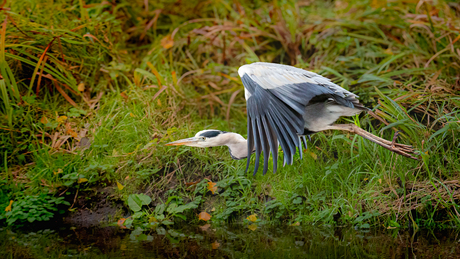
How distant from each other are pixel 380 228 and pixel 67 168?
111 inches

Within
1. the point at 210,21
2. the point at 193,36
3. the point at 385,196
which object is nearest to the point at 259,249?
the point at 385,196

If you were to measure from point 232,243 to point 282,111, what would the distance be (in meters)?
0.98

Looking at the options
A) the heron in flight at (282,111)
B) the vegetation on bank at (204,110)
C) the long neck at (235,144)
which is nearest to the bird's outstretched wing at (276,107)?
the heron in flight at (282,111)

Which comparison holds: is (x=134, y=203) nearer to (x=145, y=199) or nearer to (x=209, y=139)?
(x=145, y=199)

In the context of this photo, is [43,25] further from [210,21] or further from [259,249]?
[259,249]

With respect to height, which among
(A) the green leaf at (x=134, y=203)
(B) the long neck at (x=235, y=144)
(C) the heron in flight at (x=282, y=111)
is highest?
(C) the heron in flight at (x=282, y=111)

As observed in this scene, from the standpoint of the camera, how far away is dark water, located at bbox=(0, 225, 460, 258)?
262 cm

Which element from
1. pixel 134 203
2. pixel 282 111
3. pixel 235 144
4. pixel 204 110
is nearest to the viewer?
pixel 282 111

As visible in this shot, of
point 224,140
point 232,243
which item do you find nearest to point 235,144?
point 224,140

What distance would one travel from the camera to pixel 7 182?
3836 millimetres

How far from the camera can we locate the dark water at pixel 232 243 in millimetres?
2621

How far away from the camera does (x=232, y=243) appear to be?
2873 mm

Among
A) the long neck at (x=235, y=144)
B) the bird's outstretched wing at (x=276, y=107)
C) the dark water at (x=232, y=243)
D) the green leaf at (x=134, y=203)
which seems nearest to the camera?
the dark water at (x=232, y=243)

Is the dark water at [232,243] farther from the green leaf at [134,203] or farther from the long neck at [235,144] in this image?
the long neck at [235,144]
